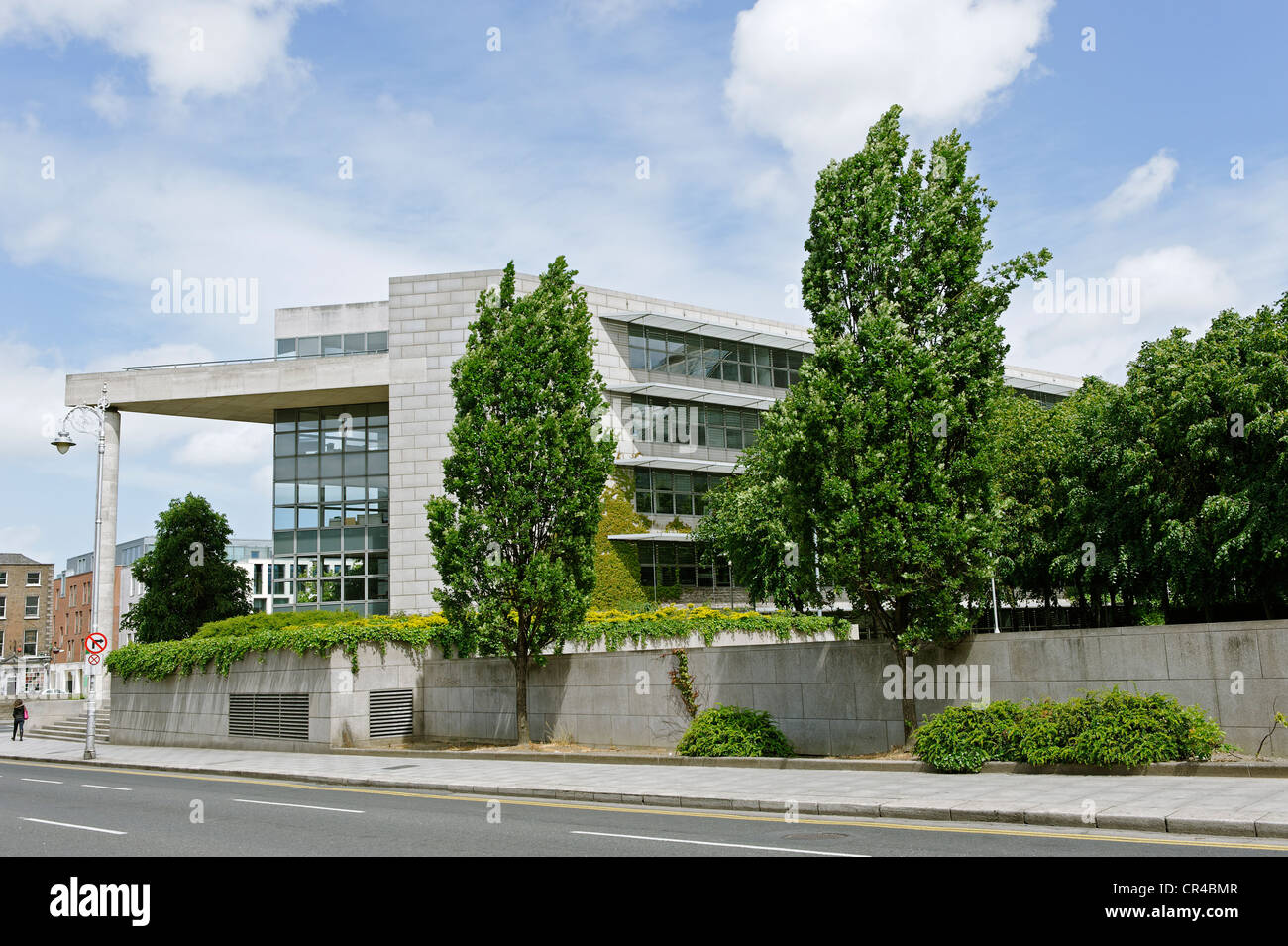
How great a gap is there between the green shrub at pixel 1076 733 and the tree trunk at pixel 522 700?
34.4 ft

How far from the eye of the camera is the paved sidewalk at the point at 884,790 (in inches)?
439

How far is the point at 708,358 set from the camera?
2020 inches

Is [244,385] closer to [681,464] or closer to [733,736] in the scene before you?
[681,464]

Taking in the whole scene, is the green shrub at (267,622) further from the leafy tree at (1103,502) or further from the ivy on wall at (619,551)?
the leafy tree at (1103,502)

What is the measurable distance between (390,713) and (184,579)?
77.5 feet

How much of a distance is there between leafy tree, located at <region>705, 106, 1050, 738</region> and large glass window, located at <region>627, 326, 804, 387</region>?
2900 centimetres

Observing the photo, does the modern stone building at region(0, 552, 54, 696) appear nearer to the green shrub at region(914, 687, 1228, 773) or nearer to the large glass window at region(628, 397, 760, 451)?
the large glass window at region(628, 397, 760, 451)

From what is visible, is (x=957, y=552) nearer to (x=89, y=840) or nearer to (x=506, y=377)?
(x=506, y=377)

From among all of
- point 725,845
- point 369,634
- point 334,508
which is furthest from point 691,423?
point 725,845

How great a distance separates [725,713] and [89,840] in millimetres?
11116

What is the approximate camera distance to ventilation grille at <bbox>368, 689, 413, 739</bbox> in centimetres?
2764

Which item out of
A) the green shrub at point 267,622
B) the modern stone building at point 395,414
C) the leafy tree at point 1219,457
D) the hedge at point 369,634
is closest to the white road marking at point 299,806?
the hedge at point 369,634

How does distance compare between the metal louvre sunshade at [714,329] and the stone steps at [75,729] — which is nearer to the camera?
the stone steps at [75,729]

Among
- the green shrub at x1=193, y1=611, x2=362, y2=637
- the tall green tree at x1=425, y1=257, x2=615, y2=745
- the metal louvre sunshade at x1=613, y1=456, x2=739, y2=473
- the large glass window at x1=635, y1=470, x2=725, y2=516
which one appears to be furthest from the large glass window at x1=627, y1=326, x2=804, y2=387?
the tall green tree at x1=425, y1=257, x2=615, y2=745
